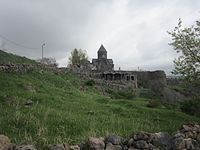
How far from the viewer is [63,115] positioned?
1688 centimetres

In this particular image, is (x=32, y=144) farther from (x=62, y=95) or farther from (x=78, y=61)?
(x=78, y=61)

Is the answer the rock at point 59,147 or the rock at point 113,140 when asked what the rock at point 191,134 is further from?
the rock at point 59,147

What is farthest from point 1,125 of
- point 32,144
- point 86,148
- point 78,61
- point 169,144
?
point 78,61

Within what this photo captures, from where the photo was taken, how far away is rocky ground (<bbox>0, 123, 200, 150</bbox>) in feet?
35.1

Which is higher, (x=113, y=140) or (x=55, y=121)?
(x=55, y=121)

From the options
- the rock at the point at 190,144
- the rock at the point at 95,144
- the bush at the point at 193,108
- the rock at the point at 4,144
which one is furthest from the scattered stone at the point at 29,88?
the rock at the point at 190,144

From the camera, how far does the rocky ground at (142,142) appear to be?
35.1 ft

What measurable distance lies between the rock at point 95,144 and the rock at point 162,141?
68.8 inches

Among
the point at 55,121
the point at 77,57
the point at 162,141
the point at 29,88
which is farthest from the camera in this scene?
the point at 77,57

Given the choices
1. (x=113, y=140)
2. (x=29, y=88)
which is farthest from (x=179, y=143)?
(x=29, y=88)

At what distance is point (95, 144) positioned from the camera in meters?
10.7

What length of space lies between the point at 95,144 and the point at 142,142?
154cm

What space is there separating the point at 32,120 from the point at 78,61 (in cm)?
7925

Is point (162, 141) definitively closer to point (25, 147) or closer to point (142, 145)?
point (142, 145)
